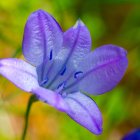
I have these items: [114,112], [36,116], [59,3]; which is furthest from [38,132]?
[59,3]

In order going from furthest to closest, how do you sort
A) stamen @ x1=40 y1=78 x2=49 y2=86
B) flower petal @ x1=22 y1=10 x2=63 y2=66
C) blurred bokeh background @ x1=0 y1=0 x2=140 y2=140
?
blurred bokeh background @ x1=0 y1=0 x2=140 y2=140 → stamen @ x1=40 y1=78 x2=49 y2=86 → flower petal @ x1=22 y1=10 x2=63 y2=66

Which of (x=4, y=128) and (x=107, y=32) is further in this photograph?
(x=107, y=32)

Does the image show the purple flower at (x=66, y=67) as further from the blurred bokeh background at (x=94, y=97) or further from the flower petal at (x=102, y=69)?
the blurred bokeh background at (x=94, y=97)

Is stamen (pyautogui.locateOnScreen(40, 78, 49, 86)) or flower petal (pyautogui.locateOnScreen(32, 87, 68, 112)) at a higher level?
flower petal (pyautogui.locateOnScreen(32, 87, 68, 112))

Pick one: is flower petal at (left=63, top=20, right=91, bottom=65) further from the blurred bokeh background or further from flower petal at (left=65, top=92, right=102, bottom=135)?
the blurred bokeh background

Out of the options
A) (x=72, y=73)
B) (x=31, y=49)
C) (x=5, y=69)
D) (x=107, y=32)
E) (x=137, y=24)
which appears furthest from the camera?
(x=107, y=32)

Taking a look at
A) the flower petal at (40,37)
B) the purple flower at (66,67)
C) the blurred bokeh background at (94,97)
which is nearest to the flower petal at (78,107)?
the purple flower at (66,67)

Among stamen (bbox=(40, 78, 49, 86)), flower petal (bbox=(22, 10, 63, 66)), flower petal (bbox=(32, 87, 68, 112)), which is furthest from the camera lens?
stamen (bbox=(40, 78, 49, 86))

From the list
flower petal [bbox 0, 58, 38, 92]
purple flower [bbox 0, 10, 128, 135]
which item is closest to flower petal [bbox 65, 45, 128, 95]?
purple flower [bbox 0, 10, 128, 135]

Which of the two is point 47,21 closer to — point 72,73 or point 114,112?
point 72,73
